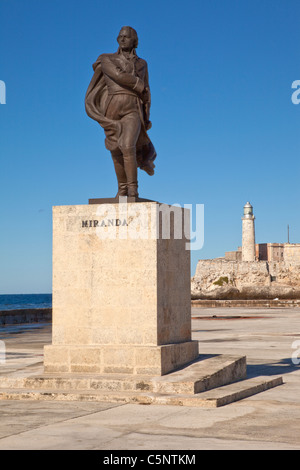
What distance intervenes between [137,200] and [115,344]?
180cm

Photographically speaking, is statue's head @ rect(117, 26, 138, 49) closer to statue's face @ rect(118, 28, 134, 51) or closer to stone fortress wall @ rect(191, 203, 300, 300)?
statue's face @ rect(118, 28, 134, 51)

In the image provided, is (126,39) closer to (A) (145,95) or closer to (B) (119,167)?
(A) (145,95)

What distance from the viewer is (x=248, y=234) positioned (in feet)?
259

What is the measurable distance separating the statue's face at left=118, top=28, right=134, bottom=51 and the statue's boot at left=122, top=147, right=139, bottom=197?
1340 millimetres

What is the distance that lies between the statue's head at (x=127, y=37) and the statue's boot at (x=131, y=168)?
136 cm

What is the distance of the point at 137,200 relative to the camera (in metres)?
8.15

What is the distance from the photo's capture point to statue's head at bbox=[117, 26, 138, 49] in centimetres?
843

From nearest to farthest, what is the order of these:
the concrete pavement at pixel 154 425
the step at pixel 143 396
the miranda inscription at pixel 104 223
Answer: the concrete pavement at pixel 154 425 → the step at pixel 143 396 → the miranda inscription at pixel 104 223

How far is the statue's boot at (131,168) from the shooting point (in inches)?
328

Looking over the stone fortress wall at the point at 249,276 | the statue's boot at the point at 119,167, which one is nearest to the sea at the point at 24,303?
the stone fortress wall at the point at 249,276

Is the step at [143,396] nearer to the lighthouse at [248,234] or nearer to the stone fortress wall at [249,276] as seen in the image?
the stone fortress wall at [249,276]

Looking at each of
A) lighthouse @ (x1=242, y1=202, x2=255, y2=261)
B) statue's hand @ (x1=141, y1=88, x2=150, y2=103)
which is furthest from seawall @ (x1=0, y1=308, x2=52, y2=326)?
lighthouse @ (x1=242, y1=202, x2=255, y2=261)

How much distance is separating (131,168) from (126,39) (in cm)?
168
